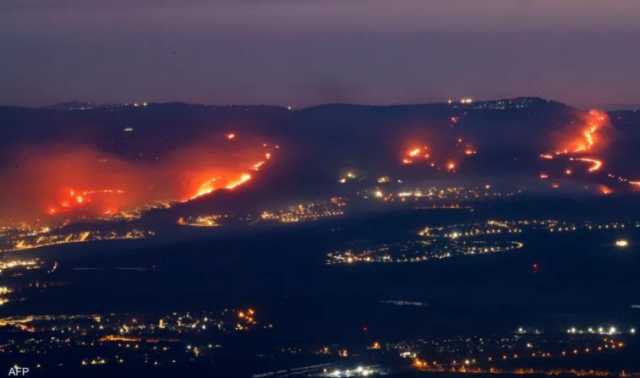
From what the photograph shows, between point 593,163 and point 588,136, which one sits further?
point 588,136

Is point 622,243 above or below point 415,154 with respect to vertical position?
below

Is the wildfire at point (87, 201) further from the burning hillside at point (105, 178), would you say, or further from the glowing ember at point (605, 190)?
the glowing ember at point (605, 190)

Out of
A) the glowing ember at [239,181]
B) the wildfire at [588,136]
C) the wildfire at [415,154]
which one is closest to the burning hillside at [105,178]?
the glowing ember at [239,181]

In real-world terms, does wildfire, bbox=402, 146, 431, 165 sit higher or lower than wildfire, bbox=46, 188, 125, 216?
higher

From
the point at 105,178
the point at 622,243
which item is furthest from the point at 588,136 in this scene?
the point at 622,243

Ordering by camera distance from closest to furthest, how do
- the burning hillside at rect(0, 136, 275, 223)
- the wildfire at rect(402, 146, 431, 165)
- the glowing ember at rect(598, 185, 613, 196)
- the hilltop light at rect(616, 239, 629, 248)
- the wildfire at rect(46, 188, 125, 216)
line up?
the hilltop light at rect(616, 239, 629, 248)
the wildfire at rect(46, 188, 125, 216)
the burning hillside at rect(0, 136, 275, 223)
the glowing ember at rect(598, 185, 613, 196)
the wildfire at rect(402, 146, 431, 165)

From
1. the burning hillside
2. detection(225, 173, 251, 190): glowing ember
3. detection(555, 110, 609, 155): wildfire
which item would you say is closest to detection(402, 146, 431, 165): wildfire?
detection(555, 110, 609, 155): wildfire

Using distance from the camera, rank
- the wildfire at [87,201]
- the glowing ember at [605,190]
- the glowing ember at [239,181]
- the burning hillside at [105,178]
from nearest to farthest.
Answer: the wildfire at [87,201], the burning hillside at [105,178], the glowing ember at [605,190], the glowing ember at [239,181]

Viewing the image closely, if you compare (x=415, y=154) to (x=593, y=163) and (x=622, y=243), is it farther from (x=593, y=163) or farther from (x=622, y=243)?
(x=622, y=243)

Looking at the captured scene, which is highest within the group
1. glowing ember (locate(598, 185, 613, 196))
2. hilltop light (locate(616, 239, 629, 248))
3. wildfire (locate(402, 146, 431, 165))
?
wildfire (locate(402, 146, 431, 165))

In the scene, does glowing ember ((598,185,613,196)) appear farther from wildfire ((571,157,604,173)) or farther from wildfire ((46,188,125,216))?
wildfire ((46,188,125,216))

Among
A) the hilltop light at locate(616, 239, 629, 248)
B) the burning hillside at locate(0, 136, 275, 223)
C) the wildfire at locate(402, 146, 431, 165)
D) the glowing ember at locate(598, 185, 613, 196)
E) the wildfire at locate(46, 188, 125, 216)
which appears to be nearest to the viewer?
the hilltop light at locate(616, 239, 629, 248)
